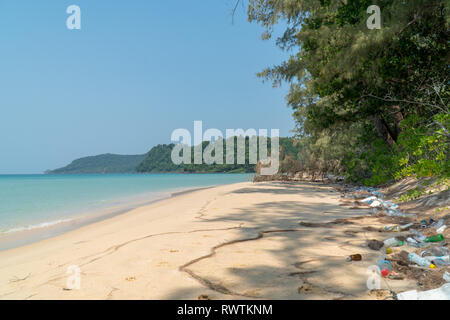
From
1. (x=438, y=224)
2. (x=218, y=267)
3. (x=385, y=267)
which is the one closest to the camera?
(x=385, y=267)

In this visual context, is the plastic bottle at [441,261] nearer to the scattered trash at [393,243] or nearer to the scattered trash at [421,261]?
the scattered trash at [421,261]

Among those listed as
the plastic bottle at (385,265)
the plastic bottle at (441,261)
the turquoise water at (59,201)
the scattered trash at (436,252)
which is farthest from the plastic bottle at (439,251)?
the turquoise water at (59,201)

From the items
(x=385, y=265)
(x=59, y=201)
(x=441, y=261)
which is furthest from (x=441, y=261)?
(x=59, y=201)

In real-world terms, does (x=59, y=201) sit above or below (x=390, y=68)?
below

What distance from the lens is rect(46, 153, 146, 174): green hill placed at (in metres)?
156

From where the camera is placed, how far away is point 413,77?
723cm

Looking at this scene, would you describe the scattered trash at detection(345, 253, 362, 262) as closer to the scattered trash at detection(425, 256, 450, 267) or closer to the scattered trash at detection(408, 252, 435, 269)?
the scattered trash at detection(408, 252, 435, 269)

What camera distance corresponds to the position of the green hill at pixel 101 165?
15600 centimetres

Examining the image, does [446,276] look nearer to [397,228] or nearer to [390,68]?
[397,228]

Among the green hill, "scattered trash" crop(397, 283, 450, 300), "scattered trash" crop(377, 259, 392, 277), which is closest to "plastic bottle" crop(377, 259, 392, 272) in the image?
"scattered trash" crop(377, 259, 392, 277)

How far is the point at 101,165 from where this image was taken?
157875mm

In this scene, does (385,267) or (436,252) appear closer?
(385,267)

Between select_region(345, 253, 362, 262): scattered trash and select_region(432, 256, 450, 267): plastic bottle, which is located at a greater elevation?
select_region(432, 256, 450, 267): plastic bottle
